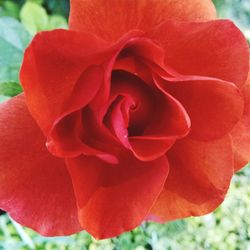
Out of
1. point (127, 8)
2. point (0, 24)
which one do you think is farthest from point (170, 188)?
point (0, 24)

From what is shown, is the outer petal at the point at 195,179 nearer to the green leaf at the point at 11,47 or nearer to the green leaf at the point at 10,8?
the green leaf at the point at 11,47

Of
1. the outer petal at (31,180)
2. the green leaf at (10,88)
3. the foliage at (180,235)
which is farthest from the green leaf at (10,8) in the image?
the outer petal at (31,180)

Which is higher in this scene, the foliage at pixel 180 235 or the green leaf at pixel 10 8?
the green leaf at pixel 10 8

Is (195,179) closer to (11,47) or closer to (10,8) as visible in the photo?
(11,47)

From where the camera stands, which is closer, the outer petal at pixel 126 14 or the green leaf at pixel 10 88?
the outer petal at pixel 126 14

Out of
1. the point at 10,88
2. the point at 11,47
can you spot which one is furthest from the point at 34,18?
the point at 10,88

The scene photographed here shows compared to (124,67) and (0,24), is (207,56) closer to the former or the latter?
(124,67)
